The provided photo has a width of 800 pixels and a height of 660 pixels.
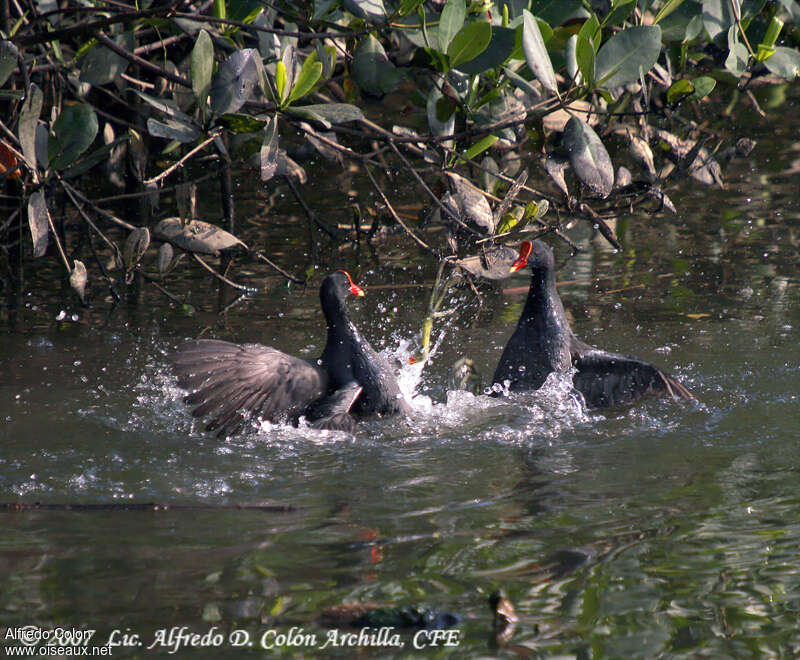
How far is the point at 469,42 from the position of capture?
13.0ft

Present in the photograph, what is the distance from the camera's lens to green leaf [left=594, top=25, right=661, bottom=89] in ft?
13.3

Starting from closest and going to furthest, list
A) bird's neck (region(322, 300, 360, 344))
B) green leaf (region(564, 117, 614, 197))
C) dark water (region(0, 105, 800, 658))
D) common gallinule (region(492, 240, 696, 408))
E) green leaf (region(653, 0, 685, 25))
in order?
dark water (region(0, 105, 800, 658)), green leaf (region(564, 117, 614, 197)), green leaf (region(653, 0, 685, 25)), common gallinule (region(492, 240, 696, 408)), bird's neck (region(322, 300, 360, 344))

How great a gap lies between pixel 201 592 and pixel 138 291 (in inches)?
161

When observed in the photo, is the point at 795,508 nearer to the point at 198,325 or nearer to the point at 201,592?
the point at 201,592

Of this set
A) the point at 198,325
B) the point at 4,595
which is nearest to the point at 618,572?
the point at 4,595

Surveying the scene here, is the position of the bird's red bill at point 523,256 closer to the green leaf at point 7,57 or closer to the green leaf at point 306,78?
the green leaf at point 306,78

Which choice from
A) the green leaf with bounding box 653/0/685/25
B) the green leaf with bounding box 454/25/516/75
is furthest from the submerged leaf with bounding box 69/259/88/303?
the green leaf with bounding box 653/0/685/25

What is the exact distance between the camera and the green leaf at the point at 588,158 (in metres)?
4.38

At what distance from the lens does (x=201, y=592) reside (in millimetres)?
3102

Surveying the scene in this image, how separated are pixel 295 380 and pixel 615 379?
1.62m

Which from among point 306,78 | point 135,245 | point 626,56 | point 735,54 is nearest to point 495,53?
point 626,56

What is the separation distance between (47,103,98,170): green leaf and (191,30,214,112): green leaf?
594 mm

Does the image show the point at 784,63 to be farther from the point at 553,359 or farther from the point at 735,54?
the point at 553,359

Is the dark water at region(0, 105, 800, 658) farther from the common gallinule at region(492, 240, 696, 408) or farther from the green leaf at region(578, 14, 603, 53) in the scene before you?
the green leaf at region(578, 14, 603, 53)
